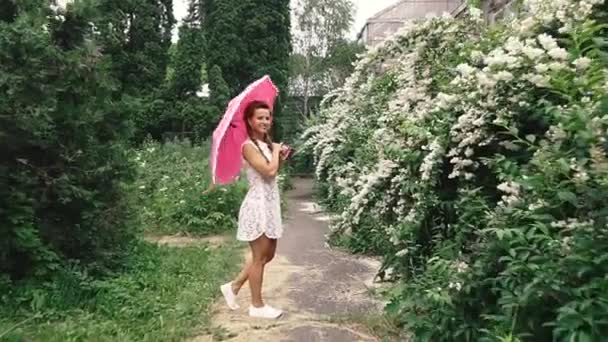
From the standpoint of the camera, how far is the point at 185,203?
9805 millimetres

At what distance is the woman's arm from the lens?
468cm

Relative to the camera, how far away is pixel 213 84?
61.1ft

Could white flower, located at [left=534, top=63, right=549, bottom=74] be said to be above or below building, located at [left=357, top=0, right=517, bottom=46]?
below

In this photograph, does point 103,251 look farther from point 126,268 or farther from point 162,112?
point 162,112

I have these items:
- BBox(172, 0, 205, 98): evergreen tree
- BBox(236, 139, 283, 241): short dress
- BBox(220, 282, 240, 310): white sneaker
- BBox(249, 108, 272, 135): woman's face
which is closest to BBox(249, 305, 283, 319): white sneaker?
BBox(220, 282, 240, 310): white sneaker

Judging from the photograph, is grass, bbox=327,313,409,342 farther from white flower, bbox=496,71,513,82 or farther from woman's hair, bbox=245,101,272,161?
white flower, bbox=496,71,513,82

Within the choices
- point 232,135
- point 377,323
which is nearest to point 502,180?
point 377,323

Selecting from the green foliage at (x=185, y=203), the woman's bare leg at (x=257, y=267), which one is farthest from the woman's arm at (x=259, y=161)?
the green foliage at (x=185, y=203)

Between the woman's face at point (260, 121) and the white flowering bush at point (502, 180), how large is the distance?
0.87m

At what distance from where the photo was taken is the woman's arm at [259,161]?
4.68 m

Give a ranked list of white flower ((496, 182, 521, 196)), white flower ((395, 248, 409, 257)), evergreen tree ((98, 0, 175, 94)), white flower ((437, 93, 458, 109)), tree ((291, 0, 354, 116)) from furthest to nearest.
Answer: tree ((291, 0, 354, 116))
evergreen tree ((98, 0, 175, 94))
white flower ((395, 248, 409, 257))
white flower ((437, 93, 458, 109))
white flower ((496, 182, 521, 196))

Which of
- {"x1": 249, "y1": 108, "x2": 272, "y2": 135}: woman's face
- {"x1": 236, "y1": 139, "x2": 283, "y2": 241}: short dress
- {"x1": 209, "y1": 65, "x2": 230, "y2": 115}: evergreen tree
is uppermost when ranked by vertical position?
{"x1": 209, "y1": 65, "x2": 230, "y2": 115}: evergreen tree

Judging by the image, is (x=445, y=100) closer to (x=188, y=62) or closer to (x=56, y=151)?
(x=56, y=151)

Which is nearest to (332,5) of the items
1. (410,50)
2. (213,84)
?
(213,84)
